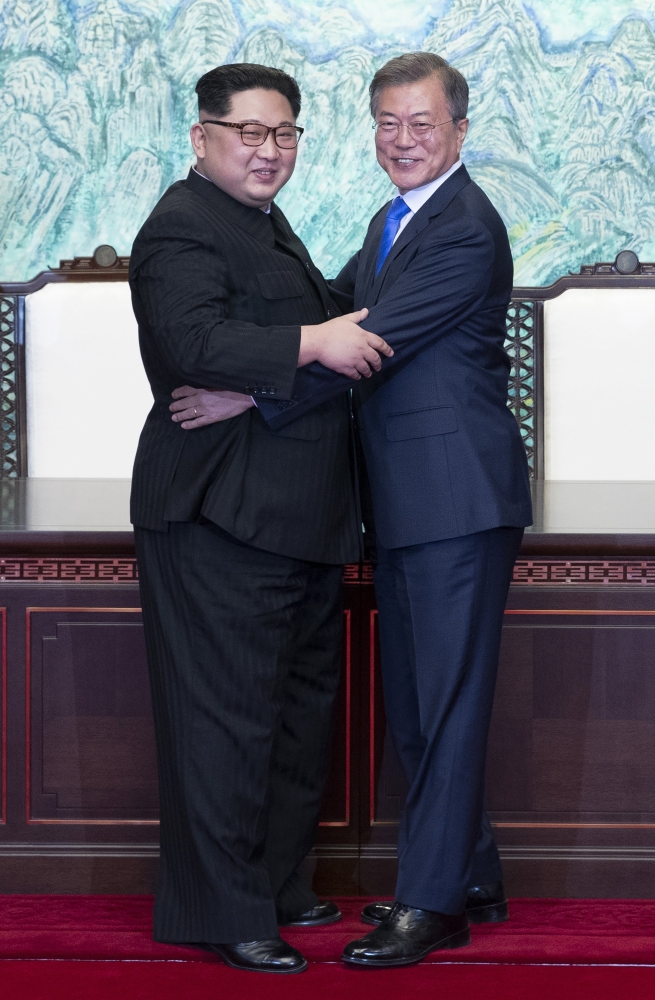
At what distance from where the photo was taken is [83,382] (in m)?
4.11

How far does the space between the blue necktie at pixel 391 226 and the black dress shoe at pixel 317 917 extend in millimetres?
1035

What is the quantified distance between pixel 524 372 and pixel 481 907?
2441 mm

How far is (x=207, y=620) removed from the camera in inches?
67.7

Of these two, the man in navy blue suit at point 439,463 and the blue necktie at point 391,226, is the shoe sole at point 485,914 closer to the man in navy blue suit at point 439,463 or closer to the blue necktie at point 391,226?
the man in navy blue suit at point 439,463

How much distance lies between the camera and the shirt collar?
1770mm

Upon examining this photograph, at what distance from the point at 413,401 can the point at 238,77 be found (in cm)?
53

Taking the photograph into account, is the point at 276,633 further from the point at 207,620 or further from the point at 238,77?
the point at 238,77

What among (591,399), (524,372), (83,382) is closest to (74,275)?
(83,382)

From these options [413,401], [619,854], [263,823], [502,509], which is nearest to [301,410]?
[413,401]

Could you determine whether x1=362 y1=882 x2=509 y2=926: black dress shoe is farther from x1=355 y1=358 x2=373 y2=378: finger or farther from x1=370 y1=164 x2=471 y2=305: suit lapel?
x1=370 y1=164 x2=471 y2=305: suit lapel

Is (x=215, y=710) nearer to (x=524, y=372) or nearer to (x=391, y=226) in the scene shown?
(x=391, y=226)

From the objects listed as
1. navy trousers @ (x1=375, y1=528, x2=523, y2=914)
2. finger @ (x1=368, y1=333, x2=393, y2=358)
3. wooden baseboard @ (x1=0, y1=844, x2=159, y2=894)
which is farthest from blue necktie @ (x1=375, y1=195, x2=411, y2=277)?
wooden baseboard @ (x1=0, y1=844, x2=159, y2=894)

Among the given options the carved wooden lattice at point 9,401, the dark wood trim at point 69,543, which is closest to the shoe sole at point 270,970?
the dark wood trim at point 69,543

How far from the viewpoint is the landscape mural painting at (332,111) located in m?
4.33
